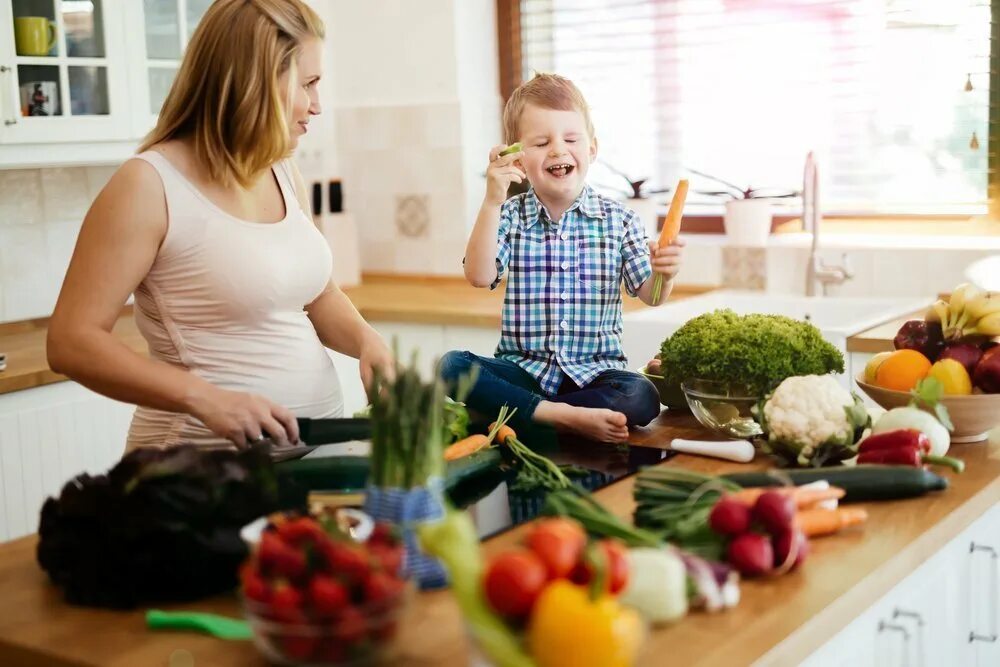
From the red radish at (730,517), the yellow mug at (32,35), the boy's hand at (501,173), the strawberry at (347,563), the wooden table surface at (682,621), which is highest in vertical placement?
the yellow mug at (32,35)

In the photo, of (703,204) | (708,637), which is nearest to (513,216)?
(708,637)

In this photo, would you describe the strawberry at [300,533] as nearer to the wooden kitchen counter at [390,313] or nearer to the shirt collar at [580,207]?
the shirt collar at [580,207]

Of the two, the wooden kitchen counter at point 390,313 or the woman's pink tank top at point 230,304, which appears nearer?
the woman's pink tank top at point 230,304

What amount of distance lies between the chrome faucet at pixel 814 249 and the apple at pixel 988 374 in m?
1.73

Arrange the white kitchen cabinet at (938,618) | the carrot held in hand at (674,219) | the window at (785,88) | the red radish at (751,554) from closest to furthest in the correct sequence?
the red radish at (751,554)
the white kitchen cabinet at (938,618)
the carrot held in hand at (674,219)
the window at (785,88)

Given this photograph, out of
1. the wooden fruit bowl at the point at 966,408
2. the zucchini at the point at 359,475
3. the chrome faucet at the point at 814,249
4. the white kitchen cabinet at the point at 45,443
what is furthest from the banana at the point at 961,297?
the white kitchen cabinet at the point at 45,443

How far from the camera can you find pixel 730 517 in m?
1.42

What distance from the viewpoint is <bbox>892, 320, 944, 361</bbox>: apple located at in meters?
2.07

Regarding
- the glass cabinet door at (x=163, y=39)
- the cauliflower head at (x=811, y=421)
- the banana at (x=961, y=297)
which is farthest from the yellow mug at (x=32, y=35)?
the banana at (x=961, y=297)

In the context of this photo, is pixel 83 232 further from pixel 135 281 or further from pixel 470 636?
pixel 470 636

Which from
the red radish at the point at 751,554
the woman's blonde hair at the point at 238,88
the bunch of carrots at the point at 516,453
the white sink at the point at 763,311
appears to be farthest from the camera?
the white sink at the point at 763,311

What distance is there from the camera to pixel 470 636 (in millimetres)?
1043

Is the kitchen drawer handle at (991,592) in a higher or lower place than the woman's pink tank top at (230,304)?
lower

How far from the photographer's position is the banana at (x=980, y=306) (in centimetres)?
202
